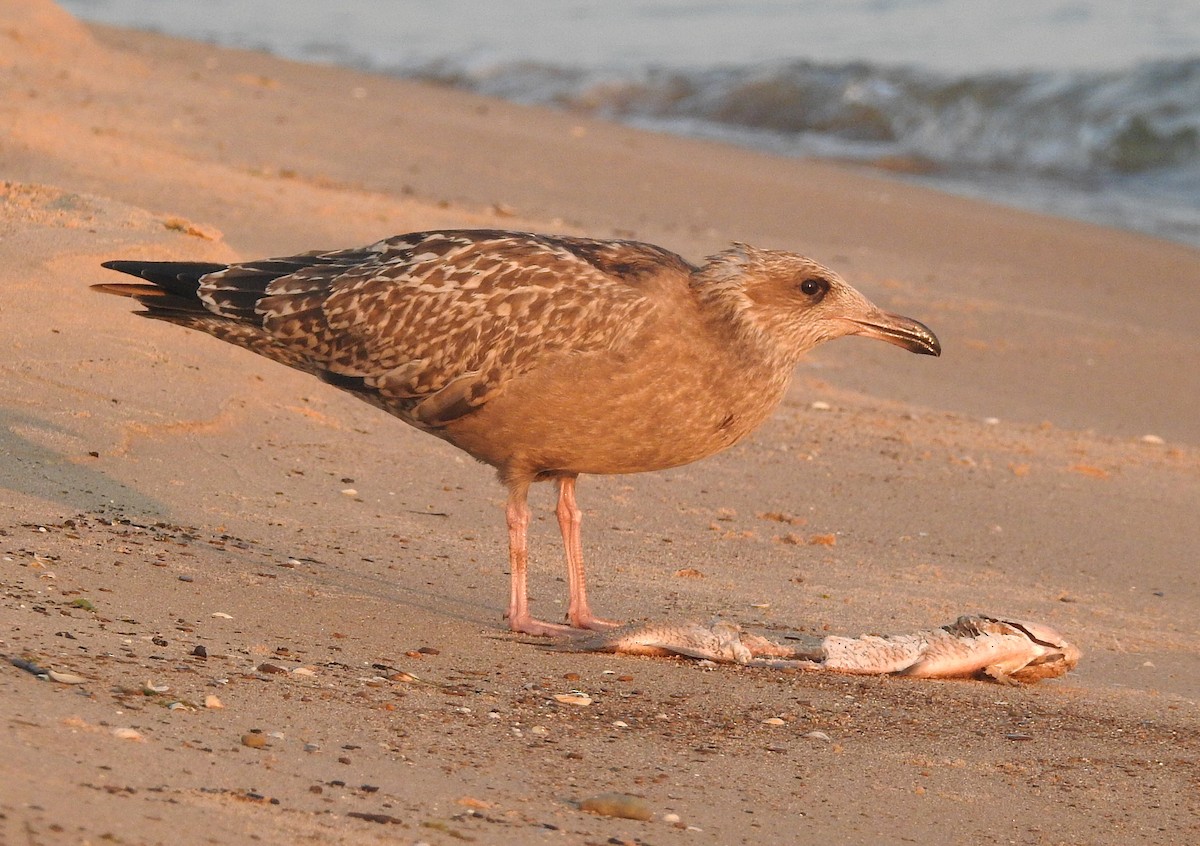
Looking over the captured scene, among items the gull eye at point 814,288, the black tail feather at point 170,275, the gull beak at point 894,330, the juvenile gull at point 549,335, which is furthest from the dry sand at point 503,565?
the gull eye at point 814,288

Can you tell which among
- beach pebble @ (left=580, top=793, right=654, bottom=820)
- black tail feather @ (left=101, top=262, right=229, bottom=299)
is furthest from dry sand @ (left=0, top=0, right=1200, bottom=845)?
black tail feather @ (left=101, top=262, right=229, bottom=299)

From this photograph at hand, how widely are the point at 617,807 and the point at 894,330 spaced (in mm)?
2603

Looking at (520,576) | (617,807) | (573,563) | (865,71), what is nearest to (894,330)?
(573,563)

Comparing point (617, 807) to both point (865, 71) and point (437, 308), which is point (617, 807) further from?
point (865, 71)

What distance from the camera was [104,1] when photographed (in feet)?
103

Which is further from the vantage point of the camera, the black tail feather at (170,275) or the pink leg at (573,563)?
the black tail feather at (170,275)

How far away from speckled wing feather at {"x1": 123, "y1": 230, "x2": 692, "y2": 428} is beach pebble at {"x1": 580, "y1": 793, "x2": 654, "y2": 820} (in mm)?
2049

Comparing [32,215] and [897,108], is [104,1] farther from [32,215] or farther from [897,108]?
[32,215]

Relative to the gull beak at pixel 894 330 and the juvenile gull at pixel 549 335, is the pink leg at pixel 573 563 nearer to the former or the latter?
the juvenile gull at pixel 549 335

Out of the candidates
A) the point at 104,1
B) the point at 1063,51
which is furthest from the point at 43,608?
the point at 104,1

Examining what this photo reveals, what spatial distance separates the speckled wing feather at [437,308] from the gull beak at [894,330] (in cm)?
65

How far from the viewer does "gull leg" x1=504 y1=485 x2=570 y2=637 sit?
5785 mm

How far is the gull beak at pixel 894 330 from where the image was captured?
6.03m

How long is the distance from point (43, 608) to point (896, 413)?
5.86m
